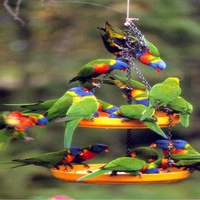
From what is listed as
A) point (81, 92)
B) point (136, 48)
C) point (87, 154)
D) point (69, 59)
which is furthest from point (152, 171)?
point (69, 59)

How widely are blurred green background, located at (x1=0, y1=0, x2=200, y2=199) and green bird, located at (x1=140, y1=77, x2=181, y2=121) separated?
72.4 inches

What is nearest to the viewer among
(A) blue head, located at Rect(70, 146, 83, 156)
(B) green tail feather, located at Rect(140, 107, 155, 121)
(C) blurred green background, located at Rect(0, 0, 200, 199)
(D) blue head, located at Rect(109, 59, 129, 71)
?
(B) green tail feather, located at Rect(140, 107, 155, 121)

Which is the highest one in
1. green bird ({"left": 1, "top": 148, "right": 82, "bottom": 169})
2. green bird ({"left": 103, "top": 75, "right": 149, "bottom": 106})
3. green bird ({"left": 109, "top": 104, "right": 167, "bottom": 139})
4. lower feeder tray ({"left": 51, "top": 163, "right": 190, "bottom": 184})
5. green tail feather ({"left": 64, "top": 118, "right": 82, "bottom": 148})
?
green bird ({"left": 103, "top": 75, "right": 149, "bottom": 106})

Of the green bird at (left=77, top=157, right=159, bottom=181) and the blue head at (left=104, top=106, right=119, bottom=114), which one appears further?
the blue head at (left=104, top=106, right=119, bottom=114)

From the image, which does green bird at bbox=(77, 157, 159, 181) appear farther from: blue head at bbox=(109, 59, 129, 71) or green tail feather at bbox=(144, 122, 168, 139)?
blue head at bbox=(109, 59, 129, 71)

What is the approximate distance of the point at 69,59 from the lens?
16.8 ft

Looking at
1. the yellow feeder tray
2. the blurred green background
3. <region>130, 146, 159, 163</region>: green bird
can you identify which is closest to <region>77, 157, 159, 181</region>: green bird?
the yellow feeder tray

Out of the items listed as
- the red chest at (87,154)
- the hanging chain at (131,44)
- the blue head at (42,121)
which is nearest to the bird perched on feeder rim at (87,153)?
the red chest at (87,154)

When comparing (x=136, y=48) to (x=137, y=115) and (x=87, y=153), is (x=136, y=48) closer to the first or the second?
(x=137, y=115)

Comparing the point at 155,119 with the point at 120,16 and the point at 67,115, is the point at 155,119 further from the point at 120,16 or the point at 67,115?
the point at 120,16

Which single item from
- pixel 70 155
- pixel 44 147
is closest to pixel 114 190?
pixel 44 147

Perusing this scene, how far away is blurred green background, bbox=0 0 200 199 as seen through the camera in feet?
16.5

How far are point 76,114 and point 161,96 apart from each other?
0.38m

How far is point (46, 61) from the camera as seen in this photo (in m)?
5.21
